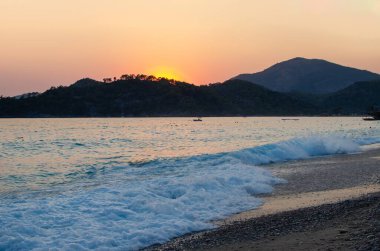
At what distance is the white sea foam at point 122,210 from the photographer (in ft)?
32.1

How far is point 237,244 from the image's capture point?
905 centimetres

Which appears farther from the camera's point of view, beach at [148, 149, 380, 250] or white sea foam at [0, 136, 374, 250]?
white sea foam at [0, 136, 374, 250]

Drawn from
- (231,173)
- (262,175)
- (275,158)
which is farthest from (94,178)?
(275,158)

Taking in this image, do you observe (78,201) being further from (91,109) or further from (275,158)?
(91,109)

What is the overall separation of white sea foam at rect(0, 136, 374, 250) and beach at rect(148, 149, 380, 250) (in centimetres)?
68

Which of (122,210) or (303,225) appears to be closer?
(303,225)

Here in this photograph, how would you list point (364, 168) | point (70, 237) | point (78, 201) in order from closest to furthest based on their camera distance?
point (70, 237) → point (78, 201) → point (364, 168)

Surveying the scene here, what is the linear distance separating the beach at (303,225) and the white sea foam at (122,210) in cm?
68

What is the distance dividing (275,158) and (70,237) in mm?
23794

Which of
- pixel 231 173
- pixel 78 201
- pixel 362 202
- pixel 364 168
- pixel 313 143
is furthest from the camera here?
pixel 313 143

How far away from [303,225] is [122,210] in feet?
15.3

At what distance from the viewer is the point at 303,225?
1012cm

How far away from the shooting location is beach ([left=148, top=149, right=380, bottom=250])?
8.31m

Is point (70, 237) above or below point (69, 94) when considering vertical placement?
below
